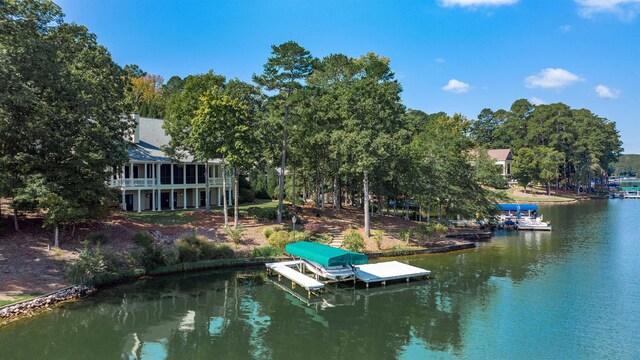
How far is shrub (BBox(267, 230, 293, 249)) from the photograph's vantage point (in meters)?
31.3

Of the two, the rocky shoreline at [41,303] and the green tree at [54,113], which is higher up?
the green tree at [54,113]

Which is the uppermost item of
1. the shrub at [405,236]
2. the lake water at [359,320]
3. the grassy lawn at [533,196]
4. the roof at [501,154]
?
the roof at [501,154]

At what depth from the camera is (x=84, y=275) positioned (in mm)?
21906

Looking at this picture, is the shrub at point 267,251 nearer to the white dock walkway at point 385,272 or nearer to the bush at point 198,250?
the bush at point 198,250

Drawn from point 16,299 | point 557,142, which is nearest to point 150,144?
point 16,299

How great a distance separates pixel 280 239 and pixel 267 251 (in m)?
1.45

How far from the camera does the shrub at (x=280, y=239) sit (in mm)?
31312

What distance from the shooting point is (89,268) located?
872 inches

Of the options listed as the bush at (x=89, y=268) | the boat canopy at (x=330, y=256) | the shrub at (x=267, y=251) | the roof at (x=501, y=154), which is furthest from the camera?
the roof at (x=501, y=154)

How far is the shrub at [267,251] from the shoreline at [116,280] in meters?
0.46

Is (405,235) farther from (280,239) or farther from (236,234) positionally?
(236,234)

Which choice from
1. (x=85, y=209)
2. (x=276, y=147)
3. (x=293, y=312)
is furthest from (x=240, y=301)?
(x=276, y=147)

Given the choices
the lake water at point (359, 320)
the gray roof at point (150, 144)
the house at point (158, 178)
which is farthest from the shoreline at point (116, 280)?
the gray roof at point (150, 144)

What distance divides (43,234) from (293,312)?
676 inches
